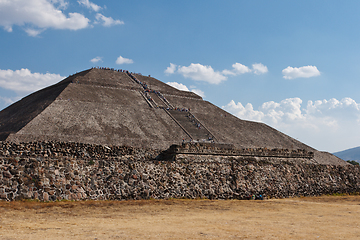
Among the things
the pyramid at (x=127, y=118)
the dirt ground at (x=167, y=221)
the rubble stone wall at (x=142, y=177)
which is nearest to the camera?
the dirt ground at (x=167, y=221)

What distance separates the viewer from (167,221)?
11039mm

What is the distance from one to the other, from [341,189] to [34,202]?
21380mm

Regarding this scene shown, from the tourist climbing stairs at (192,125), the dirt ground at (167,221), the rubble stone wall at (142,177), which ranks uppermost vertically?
the tourist climbing stairs at (192,125)

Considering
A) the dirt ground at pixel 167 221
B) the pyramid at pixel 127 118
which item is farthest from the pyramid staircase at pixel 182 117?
the dirt ground at pixel 167 221

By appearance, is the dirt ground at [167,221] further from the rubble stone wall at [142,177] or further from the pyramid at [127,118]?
the pyramid at [127,118]

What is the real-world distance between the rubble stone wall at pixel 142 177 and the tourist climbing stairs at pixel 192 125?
12.2m

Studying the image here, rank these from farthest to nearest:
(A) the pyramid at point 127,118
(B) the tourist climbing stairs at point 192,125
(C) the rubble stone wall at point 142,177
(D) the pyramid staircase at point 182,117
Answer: (D) the pyramid staircase at point 182,117 → (B) the tourist climbing stairs at point 192,125 → (A) the pyramid at point 127,118 → (C) the rubble stone wall at point 142,177

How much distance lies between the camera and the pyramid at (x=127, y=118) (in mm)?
29734

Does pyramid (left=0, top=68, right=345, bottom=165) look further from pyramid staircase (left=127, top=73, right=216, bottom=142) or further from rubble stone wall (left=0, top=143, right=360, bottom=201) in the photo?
rubble stone wall (left=0, top=143, right=360, bottom=201)

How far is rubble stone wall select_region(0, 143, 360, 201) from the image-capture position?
13.3 meters

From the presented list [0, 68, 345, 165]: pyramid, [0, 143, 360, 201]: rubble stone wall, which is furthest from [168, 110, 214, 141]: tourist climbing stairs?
[0, 143, 360, 201]: rubble stone wall

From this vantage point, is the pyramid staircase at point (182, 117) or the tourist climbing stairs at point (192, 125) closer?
the tourist climbing stairs at point (192, 125)

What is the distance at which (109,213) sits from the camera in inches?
476

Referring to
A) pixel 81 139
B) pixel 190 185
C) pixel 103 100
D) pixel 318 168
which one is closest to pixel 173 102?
pixel 103 100
